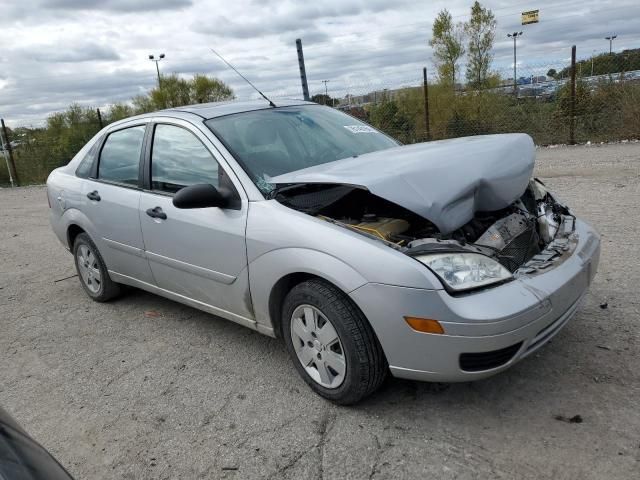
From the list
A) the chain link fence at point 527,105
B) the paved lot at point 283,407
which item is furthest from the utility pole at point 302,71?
the paved lot at point 283,407

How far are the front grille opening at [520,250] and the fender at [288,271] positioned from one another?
2.78ft

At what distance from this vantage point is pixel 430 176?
3.01 meters

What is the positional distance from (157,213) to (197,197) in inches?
29.4

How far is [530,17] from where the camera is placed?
18047 mm

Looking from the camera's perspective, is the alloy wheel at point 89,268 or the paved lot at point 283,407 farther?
the alloy wheel at point 89,268

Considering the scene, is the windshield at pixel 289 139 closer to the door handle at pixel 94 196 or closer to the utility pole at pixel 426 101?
the door handle at pixel 94 196

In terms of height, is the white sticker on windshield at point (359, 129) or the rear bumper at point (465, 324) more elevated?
the white sticker on windshield at point (359, 129)

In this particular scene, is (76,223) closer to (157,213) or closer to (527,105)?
(157,213)

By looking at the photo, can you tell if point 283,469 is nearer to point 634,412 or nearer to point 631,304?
point 634,412

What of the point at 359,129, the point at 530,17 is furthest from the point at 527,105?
the point at 359,129

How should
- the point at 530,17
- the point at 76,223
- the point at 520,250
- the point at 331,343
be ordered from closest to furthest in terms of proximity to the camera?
the point at 331,343 → the point at 520,250 → the point at 76,223 → the point at 530,17

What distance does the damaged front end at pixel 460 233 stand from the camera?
2.64 m

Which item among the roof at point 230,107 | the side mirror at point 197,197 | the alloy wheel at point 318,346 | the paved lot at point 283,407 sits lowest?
the paved lot at point 283,407

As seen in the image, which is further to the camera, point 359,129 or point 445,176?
point 359,129
